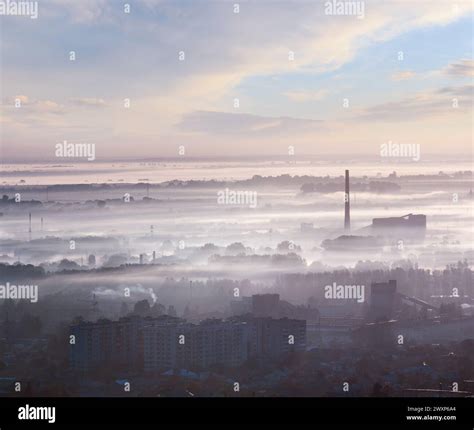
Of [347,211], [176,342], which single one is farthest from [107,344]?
[347,211]

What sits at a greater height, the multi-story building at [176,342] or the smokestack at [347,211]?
the smokestack at [347,211]

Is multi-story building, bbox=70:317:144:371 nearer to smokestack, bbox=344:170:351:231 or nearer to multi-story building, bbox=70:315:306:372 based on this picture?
multi-story building, bbox=70:315:306:372

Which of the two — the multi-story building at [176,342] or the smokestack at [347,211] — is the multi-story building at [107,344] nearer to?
the multi-story building at [176,342]

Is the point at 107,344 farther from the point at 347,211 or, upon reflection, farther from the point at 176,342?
the point at 347,211

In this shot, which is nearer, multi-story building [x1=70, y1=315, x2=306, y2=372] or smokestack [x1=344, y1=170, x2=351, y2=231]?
multi-story building [x1=70, y1=315, x2=306, y2=372]

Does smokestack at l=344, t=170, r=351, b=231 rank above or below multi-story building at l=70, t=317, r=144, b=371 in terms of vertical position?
above

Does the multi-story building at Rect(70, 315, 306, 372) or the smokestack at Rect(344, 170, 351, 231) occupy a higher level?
the smokestack at Rect(344, 170, 351, 231)

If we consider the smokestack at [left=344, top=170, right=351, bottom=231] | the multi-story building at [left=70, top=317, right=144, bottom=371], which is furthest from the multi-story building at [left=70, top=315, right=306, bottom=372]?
the smokestack at [left=344, top=170, right=351, bottom=231]

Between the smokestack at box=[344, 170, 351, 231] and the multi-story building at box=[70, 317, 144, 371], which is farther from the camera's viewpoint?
the smokestack at box=[344, 170, 351, 231]

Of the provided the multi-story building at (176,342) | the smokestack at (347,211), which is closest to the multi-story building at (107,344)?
the multi-story building at (176,342)

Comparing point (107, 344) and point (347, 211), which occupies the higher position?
point (347, 211)
